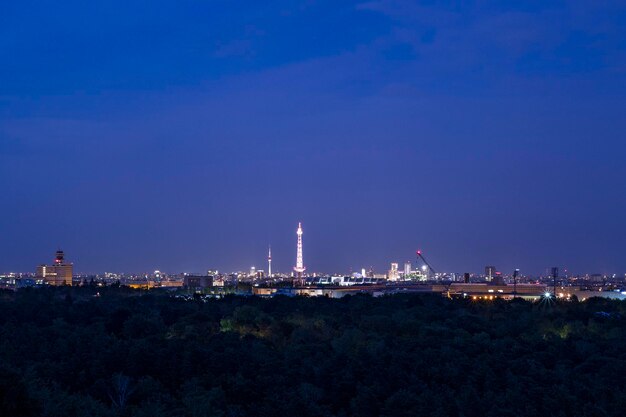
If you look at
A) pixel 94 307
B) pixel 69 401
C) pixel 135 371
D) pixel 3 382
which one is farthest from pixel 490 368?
pixel 94 307

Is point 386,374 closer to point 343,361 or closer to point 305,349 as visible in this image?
point 343,361

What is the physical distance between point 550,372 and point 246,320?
3157 cm

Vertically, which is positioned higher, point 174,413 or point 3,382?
point 3,382

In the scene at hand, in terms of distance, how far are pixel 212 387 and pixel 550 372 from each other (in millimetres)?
15698

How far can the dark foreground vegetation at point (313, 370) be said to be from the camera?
33.2 metres

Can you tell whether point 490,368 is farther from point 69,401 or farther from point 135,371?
point 69,401

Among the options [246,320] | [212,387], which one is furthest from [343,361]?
[246,320]

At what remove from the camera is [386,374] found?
131 ft

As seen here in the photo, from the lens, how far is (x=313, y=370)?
42344 mm

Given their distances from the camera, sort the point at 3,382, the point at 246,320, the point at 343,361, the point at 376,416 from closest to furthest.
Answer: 1. the point at 3,382
2. the point at 376,416
3. the point at 343,361
4. the point at 246,320

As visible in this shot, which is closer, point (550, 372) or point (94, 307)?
point (550, 372)

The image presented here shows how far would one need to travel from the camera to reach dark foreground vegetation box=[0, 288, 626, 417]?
33.2m

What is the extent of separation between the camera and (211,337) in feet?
188

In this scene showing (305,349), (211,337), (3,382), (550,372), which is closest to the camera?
(3,382)
